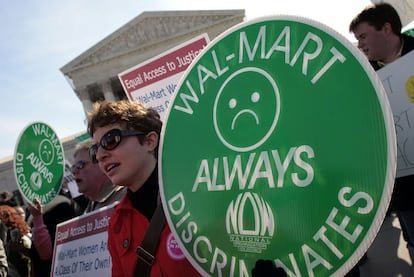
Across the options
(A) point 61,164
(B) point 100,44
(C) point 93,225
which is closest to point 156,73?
(A) point 61,164

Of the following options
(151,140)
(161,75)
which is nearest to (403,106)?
(151,140)

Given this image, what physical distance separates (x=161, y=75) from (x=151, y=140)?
1.57 metres

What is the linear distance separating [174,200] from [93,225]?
1.30m

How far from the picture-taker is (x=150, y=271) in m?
1.21

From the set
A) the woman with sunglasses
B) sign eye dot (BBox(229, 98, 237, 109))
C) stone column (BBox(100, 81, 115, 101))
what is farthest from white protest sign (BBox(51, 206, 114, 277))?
stone column (BBox(100, 81, 115, 101))

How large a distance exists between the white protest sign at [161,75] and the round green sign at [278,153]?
1.74m

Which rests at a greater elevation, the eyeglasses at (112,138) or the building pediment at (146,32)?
the building pediment at (146,32)

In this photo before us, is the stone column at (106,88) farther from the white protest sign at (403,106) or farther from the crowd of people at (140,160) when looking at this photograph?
the white protest sign at (403,106)

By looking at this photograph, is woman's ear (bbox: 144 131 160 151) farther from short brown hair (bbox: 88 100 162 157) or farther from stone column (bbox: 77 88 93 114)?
stone column (bbox: 77 88 93 114)

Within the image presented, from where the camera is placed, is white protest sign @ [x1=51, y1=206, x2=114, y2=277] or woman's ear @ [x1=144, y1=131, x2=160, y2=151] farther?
white protest sign @ [x1=51, y1=206, x2=114, y2=277]

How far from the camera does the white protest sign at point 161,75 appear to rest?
107 inches

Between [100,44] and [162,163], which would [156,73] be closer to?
[162,163]

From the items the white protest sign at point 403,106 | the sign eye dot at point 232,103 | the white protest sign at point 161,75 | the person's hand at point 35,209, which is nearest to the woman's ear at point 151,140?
the sign eye dot at point 232,103

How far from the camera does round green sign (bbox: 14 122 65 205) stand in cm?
320
